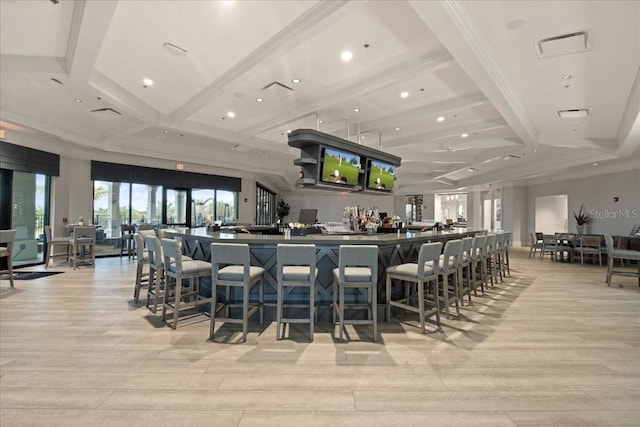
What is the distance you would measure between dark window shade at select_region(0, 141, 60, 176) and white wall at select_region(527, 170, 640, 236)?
16702 millimetres

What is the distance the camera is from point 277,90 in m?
5.22

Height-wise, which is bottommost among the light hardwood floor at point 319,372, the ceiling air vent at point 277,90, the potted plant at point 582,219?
the light hardwood floor at point 319,372

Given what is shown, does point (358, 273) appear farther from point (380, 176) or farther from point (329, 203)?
point (329, 203)

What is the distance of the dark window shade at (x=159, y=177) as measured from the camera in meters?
9.62

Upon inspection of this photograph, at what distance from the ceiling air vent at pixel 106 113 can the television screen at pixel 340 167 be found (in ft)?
14.6

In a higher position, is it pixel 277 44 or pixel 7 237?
pixel 277 44

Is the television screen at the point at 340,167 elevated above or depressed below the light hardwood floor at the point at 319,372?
above

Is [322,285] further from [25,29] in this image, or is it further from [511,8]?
[25,29]

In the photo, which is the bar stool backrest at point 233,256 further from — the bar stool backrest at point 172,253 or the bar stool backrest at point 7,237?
the bar stool backrest at point 7,237

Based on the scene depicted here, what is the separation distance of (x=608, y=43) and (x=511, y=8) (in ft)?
4.95

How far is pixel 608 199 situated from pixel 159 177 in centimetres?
1494

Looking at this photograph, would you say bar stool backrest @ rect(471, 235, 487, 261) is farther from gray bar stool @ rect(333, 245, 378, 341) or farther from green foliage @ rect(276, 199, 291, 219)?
green foliage @ rect(276, 199, 291, 219)

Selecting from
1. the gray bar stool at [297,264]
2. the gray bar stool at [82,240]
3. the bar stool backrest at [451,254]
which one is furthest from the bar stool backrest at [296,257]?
the gray bar stool at [82,240]

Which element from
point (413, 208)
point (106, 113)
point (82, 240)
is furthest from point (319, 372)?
point (413, 208)
